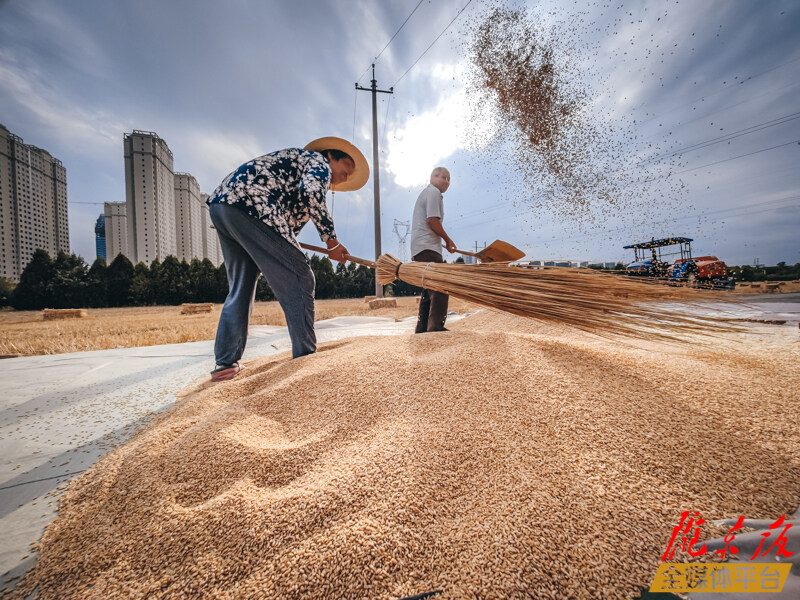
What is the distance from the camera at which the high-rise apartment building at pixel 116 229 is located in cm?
2497

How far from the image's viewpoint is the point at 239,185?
168 cm

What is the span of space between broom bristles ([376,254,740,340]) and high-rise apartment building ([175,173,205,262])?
3526 centimetres

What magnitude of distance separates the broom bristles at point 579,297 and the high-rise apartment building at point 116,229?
32.2 metres

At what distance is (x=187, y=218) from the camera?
3159 centimetres

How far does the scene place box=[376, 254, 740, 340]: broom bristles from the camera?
1390mm

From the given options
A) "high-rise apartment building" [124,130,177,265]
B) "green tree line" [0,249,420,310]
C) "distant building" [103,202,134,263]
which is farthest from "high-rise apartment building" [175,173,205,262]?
"green tree line" [0,249,420,310]

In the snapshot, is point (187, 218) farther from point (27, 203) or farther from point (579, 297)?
point (579, 297)

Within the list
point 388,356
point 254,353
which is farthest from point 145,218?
point 388,356

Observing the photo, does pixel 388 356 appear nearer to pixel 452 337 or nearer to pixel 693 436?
pixel 452 337

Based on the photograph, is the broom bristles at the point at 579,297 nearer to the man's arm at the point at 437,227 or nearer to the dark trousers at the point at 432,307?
the dark trousers at the point at 432,307

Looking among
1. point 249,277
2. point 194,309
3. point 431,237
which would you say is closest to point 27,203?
point 194,309

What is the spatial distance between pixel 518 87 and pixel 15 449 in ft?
17.6

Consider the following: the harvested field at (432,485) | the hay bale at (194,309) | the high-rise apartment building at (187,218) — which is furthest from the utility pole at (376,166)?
the high-rise apartment building at (187,218)

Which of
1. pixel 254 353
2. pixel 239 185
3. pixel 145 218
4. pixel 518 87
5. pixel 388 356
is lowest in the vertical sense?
pixel 254 353
